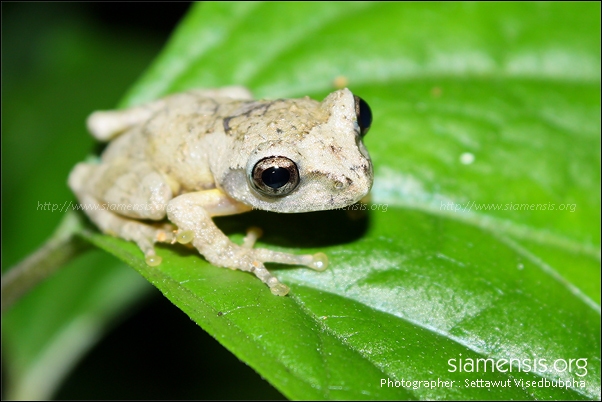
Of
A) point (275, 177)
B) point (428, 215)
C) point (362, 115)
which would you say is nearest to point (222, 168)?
point (275, 177)

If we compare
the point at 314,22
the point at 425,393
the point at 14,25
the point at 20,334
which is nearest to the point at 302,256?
the point at 425,393

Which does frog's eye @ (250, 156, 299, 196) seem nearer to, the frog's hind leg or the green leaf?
the green leaf

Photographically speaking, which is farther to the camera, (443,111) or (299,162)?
(443,111)

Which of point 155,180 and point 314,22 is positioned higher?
point 314,22

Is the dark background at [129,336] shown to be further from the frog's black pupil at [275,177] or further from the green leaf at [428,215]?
the frog's black pupil at [275,177]

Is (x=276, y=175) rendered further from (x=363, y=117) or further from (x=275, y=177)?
(x=363, y=117)

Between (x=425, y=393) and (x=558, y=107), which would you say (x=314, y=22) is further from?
(x=425, y=393)

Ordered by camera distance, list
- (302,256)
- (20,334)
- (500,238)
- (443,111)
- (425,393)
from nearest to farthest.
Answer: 1. (425,393)
2. (302,256)
3. (500,238)
4. (443,111)
5. (20,334)

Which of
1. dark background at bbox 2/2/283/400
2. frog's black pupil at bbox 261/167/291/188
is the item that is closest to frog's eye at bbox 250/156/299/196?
frog's black pupil at bbox 261/167/291/188
